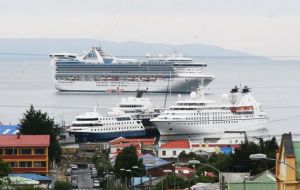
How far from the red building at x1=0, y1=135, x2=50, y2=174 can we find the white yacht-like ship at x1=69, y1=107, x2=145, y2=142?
30066 millimetres

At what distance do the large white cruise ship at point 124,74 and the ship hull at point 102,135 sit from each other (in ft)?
168

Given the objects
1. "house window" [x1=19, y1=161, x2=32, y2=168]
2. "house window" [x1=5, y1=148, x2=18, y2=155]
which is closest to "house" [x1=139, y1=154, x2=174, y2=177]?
"house window" [x1=19, y1=161, x2=32, y2=168]

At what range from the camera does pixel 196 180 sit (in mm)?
29047

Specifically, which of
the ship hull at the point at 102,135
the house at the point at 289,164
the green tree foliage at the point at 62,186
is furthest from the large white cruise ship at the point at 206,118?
the house at the point at 289,164

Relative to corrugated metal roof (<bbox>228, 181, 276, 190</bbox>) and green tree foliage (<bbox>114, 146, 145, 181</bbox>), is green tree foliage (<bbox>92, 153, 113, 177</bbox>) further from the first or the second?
corrugated metal roof (<bbox>228, 181, 276, 190</bbox>)

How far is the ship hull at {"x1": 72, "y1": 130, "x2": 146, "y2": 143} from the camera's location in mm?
69062

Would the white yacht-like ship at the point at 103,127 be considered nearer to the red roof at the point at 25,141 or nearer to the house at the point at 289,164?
the red roof at the point at 25,141

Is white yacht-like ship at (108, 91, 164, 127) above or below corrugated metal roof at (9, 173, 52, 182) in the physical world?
above

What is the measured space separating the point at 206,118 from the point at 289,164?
6122 cm

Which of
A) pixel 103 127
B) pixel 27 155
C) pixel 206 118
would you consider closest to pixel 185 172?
pixel 27 155

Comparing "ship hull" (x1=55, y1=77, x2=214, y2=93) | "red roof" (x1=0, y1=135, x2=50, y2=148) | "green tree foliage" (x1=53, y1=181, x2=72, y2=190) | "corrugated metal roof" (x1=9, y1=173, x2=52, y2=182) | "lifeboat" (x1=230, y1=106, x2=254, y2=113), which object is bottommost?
"green tree foliage" (x1=53, y1=181, x2=72, y2=190)

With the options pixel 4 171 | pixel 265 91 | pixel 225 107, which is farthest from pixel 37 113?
pixel 265 91

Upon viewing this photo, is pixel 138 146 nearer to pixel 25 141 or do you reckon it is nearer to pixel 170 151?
pixel 170 151

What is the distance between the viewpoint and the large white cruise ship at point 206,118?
73.0m
